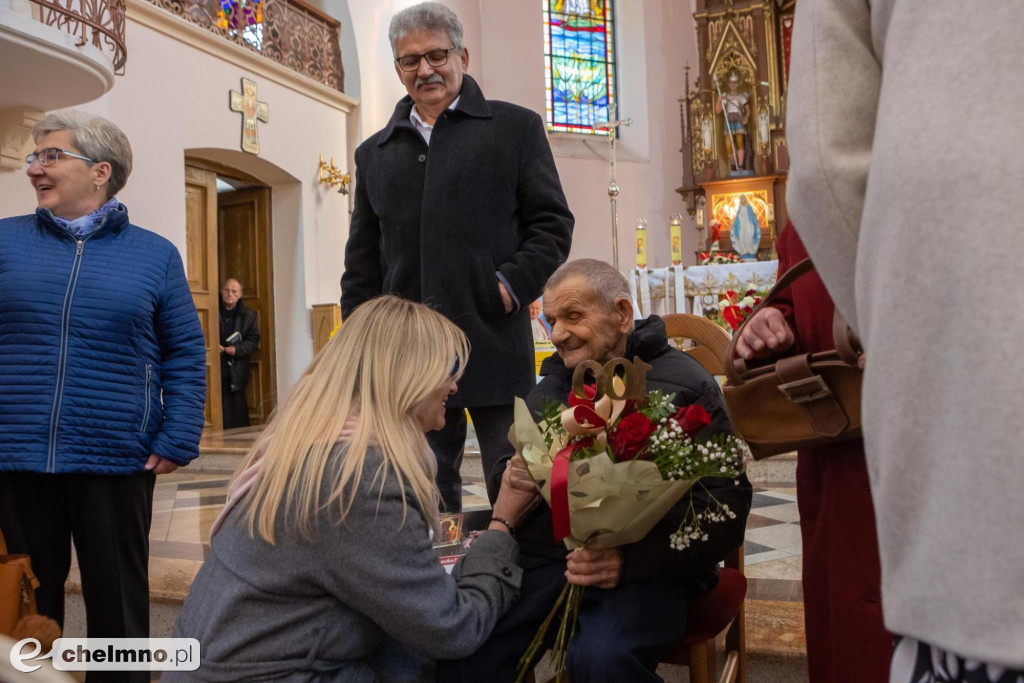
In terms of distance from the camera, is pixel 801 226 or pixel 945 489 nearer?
pixel 945 489

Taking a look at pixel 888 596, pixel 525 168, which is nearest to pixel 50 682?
pixel 888 596

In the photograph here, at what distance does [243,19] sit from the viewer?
885 cm

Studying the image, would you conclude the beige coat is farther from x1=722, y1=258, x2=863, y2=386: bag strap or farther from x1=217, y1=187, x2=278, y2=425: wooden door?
x1=217, y1=187, x2=278, y2=425: wooden door

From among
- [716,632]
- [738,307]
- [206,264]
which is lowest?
[716,632]

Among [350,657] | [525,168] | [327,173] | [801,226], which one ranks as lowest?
[350,657]

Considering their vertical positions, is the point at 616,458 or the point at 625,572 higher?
the point at 616,458

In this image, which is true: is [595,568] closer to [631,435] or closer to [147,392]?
[631,435]

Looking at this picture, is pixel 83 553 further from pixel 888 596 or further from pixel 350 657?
pixel 888 596

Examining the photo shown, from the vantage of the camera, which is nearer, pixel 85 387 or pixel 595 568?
pixel 595 568

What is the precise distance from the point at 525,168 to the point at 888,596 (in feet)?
6.08

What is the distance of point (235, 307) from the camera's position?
9.03 metres

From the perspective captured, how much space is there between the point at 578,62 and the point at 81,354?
13.0 metres

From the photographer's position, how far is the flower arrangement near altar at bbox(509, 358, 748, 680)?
1.46 metres

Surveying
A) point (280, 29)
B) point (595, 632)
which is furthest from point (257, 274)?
point (595, 632)
